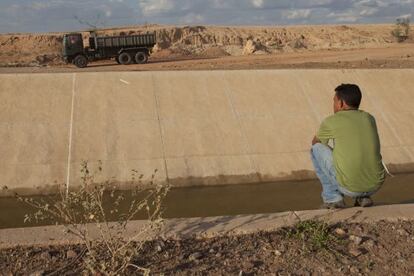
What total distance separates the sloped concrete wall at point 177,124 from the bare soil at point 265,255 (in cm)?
543

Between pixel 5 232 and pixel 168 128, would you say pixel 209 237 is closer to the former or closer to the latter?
pixel 5 232

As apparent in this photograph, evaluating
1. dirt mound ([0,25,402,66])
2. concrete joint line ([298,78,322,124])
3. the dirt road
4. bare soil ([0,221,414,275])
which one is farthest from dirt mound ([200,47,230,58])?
bare soil ([0,221,414,275])

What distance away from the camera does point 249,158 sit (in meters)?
11.0

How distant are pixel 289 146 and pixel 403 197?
2.85 metres

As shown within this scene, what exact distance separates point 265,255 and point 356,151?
1.76 metres

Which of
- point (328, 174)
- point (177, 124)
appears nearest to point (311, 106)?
point (177, 124)

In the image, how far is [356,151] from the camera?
18.2ft

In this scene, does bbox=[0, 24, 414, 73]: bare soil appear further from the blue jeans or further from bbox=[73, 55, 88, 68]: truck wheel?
the blue jeans

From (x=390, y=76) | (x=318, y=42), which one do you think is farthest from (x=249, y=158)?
(x=318, y=42)

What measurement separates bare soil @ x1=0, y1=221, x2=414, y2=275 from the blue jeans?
80 cm

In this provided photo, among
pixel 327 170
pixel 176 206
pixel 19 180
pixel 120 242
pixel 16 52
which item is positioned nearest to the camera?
pixel 120 242

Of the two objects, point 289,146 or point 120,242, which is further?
point 289,146

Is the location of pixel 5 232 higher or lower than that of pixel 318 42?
lower

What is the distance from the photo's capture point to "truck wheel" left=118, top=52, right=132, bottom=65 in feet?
80.8
